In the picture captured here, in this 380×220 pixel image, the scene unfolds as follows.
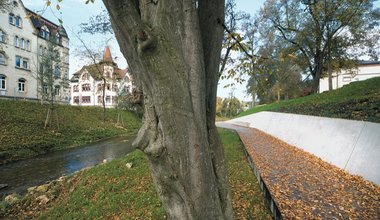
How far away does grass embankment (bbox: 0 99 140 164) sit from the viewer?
47.2ft

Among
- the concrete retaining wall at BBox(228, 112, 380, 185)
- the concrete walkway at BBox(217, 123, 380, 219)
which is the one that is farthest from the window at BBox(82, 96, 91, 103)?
the concrete walkway at BBox(217, 123, 380, 219)

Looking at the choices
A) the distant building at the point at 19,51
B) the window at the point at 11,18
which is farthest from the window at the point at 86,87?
the window at the point at 11,18

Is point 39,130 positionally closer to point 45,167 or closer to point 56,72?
point 56,72

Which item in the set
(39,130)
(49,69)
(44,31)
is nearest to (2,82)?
(44,31)

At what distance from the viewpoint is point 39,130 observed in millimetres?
17828

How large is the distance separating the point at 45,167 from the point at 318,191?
12.6 m

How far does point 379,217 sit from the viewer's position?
3570 millimetres

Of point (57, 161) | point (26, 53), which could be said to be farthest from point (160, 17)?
point (26, 53)

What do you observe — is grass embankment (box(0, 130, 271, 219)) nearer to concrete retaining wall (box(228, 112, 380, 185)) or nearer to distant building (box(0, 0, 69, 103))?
concrete retaining wall (box(228, 112, 380, 185))

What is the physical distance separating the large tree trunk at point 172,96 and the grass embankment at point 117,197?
108 inches

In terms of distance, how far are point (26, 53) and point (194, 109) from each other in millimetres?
41144

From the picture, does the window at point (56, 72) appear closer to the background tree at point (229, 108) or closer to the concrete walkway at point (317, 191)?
the concrete walkway at point (317, 191)

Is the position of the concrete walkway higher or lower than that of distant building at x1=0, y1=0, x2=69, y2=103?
lower

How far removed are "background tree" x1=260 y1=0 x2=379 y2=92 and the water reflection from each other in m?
17.4
